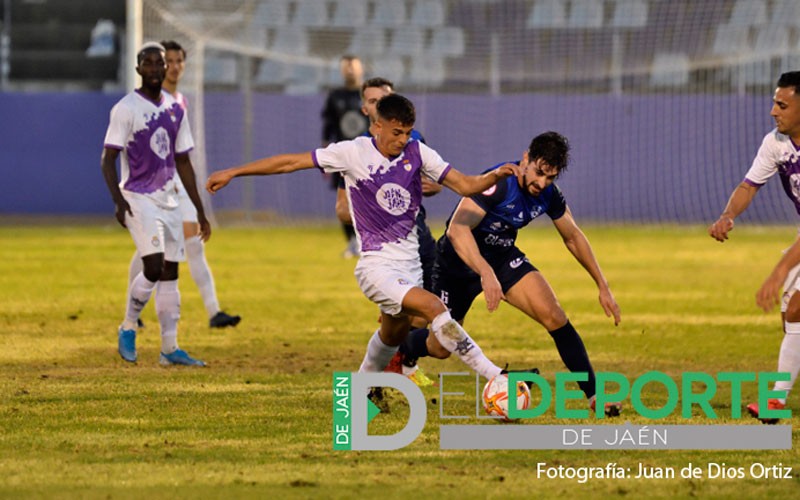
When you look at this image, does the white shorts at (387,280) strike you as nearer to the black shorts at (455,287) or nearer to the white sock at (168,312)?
the black shorts at (455,287)

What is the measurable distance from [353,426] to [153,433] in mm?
1081

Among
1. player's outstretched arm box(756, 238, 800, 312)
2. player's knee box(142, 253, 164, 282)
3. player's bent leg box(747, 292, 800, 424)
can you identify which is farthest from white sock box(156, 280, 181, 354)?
player's outstretched arm box(756, 238, 800, 312)

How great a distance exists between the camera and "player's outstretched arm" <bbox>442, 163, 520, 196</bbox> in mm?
7457

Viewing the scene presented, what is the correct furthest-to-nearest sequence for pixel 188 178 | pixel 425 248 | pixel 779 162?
pixel 188 178 → pixel 425 248 → pixel 779 162

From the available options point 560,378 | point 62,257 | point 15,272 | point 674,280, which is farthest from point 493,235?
point 62,257

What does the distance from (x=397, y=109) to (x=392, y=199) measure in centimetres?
52

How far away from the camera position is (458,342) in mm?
7535

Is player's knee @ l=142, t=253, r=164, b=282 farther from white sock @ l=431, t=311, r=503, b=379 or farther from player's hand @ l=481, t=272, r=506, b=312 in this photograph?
player's hand @ l=481, t=272, r=506, b=312

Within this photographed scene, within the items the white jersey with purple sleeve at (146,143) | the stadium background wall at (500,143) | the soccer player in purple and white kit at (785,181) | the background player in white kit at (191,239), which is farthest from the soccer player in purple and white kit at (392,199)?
the stadium background wall at (500,143)

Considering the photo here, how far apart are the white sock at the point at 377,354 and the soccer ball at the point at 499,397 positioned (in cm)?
91

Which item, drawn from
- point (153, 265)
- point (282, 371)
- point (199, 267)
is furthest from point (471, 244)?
point (199, 267)

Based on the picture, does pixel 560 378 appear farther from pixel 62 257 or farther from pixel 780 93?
pixel 62 257

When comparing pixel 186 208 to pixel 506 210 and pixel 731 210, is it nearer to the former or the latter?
pixel 506 210

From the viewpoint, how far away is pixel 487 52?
90.9 feet
